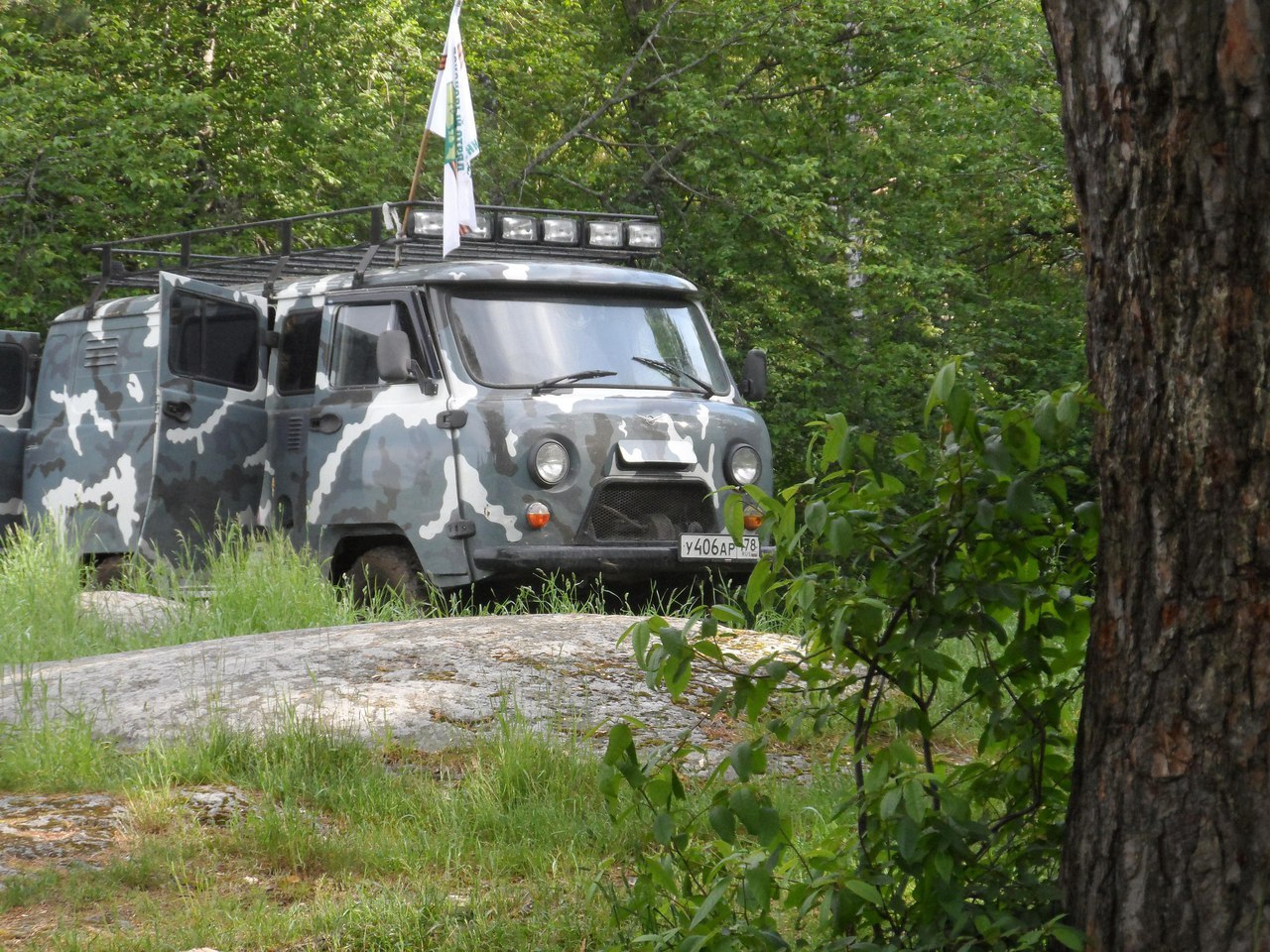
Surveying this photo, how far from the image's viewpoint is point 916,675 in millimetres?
Answer: 2668

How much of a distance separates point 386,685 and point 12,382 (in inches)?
264

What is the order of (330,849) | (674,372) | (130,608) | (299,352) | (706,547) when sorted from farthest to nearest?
1. (299,352)
2. (674,372)
3. (706,547)
4. (130,608)
5. (330,849)

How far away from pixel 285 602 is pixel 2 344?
15.0 ft

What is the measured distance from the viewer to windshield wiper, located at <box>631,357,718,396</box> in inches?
373

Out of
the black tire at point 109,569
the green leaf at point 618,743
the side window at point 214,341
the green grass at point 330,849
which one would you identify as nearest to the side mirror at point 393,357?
the side window at point 214,341

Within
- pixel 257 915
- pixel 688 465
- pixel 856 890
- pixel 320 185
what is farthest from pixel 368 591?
pixel 320 185

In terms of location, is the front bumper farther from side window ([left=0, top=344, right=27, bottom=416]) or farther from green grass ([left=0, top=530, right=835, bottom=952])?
side window ([left=0, top=344, right=27, bottom=416])

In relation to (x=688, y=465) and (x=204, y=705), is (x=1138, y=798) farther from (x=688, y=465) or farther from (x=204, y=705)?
(x=688, y=465)

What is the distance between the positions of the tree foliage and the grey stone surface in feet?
40.7

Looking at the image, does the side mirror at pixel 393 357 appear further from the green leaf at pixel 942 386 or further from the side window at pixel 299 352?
the green leaf at pixel 942 386

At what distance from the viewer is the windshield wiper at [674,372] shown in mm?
9469

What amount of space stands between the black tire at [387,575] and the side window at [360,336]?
102 cm

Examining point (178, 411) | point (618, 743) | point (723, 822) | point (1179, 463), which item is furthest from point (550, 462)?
point (1179, 463)

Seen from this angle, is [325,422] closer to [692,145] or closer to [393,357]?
[393,357]
